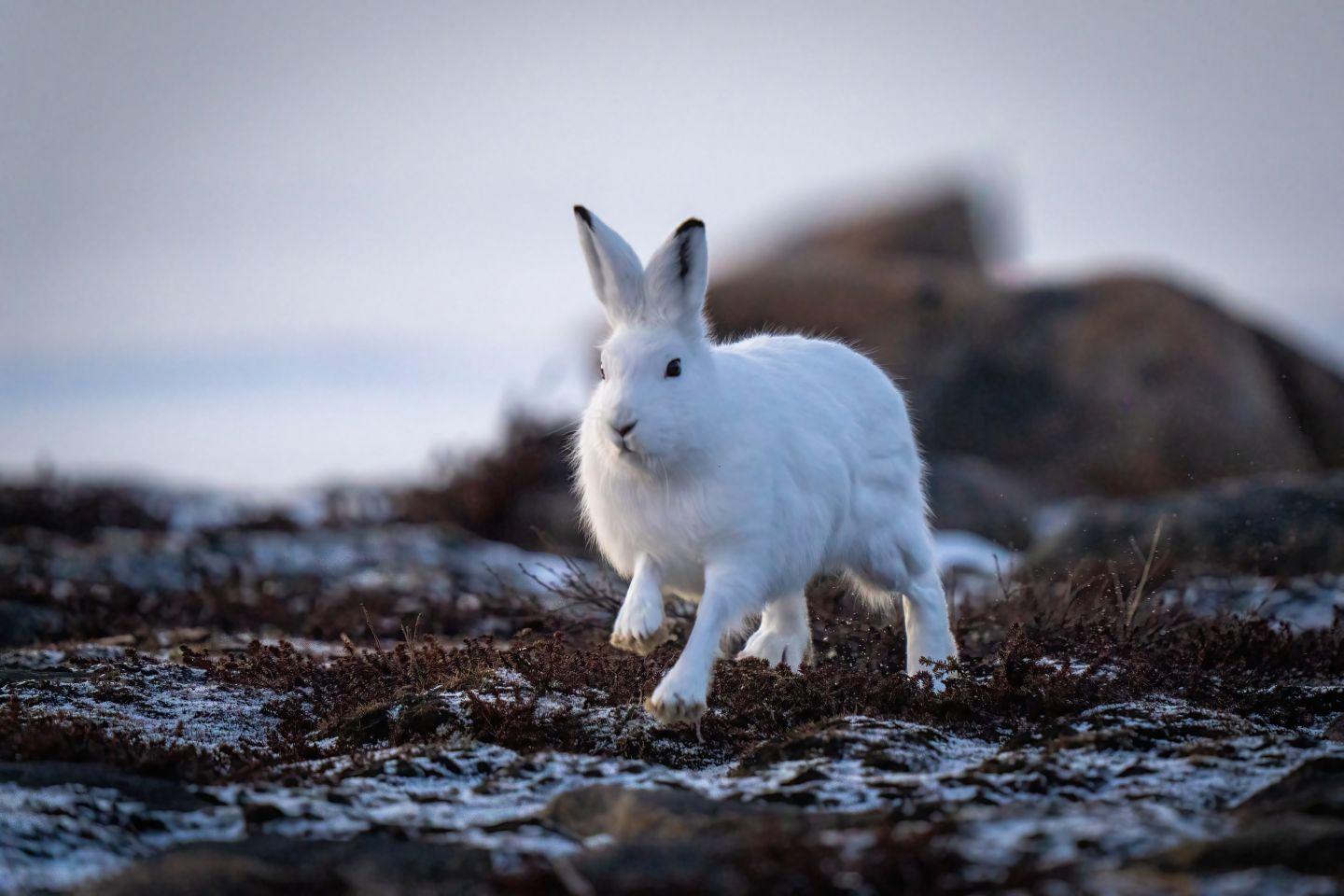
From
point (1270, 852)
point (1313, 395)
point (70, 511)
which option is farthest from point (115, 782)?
point (1313, 395)

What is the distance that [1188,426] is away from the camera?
15906 mm

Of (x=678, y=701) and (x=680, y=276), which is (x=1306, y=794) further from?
(x=680, y=276)

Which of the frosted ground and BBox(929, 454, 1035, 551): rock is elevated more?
the frosted ground

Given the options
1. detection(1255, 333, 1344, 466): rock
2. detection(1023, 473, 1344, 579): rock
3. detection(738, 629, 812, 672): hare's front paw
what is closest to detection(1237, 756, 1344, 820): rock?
detection(738, 629, 812, 672): hare's front paw

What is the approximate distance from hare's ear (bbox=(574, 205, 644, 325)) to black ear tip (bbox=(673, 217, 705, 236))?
7.8 inches

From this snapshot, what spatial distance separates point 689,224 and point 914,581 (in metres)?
1.94

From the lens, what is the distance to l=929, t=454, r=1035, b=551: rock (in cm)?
1270

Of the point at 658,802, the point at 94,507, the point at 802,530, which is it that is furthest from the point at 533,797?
the point at 94,507

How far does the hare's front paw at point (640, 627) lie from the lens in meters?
4.46

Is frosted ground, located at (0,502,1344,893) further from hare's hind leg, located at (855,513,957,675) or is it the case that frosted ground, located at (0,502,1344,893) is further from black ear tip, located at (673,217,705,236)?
black ear tip, located at (673,217,705,236)

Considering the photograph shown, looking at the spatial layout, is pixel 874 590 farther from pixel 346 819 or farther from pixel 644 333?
pixel 346 819

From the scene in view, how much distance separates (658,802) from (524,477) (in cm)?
1075

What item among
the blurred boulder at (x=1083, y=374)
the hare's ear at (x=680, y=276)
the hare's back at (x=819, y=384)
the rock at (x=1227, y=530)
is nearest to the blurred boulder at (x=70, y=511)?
the blurred boulder at (x=1083, y=374)

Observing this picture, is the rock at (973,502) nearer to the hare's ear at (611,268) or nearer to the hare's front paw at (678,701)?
the hare's ear at (611,268)
